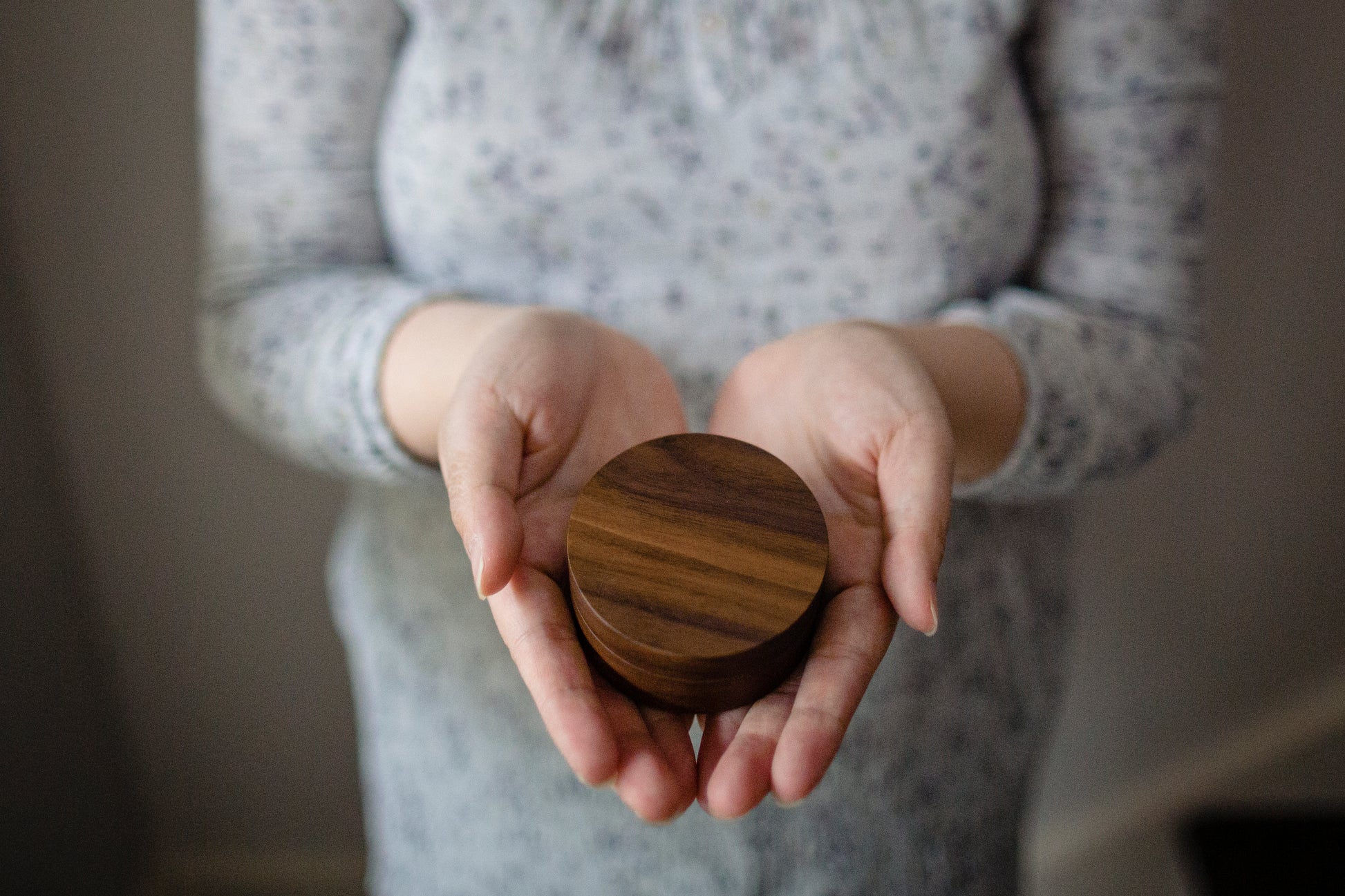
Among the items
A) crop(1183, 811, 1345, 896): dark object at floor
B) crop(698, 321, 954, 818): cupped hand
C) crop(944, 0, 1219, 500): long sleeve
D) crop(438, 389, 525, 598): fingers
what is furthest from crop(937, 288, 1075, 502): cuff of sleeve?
crop(1183, 811, 1345, 896): dark object at floor

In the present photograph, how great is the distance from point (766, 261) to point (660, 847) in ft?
1.50

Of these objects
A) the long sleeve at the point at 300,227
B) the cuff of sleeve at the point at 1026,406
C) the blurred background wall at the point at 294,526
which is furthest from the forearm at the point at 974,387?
the blurred background wall at the point at 294,526

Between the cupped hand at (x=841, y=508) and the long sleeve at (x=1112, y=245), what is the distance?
0.15m

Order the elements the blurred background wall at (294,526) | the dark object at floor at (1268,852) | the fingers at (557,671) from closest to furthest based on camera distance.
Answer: the fingers at (557,671)
the blurred background wall at (294,526)
the dark object at floor at (1268,852)

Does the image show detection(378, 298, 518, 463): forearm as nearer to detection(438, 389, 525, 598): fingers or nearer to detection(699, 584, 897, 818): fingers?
detection(438, 389, 525, 598): fingers

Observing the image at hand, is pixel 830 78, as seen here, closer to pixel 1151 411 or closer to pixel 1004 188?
pixel 1004 188

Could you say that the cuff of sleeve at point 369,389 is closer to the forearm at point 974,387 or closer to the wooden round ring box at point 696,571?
the wooden round ring box at point 696,571

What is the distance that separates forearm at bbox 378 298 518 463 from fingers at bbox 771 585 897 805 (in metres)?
0.28

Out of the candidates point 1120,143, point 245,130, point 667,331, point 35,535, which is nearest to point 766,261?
point 667,331

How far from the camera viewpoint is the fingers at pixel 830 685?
0.40 m

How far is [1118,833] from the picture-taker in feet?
4.62

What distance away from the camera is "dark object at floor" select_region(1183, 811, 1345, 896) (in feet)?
4.26

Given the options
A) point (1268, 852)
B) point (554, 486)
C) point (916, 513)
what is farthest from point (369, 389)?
point (1268, 852)

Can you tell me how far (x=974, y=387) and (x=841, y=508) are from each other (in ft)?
0.44
